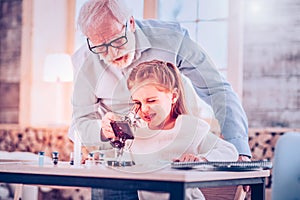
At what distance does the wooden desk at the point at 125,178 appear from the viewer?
1.87 meters

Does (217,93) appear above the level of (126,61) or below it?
below

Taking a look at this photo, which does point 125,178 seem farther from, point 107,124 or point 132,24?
point 132,24

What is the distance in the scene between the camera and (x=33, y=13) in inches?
190

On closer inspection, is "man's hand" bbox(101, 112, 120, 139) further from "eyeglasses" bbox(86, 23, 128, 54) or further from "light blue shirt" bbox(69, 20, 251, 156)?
"eyeglasses" bbox(86, 23, 128, 54)

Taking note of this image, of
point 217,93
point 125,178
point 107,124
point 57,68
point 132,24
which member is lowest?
point 125,178

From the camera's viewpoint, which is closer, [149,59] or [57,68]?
[149,59]

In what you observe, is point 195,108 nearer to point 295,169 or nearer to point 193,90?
point 193,90

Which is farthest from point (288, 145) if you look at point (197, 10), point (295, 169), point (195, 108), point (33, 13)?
point (33, 13)

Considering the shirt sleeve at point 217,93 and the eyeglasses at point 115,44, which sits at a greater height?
the eyeglasses at point 115,44

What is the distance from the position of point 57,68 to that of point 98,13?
1258 millimetres

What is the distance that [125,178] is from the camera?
77.3 inches

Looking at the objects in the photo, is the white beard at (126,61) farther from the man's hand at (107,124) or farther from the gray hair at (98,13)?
the man's hand at (107,124)

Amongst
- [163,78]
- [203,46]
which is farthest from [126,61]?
[203,46]

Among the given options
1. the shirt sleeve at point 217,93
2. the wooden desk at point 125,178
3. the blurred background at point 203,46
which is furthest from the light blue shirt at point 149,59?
the wooden desk at point 125,178
